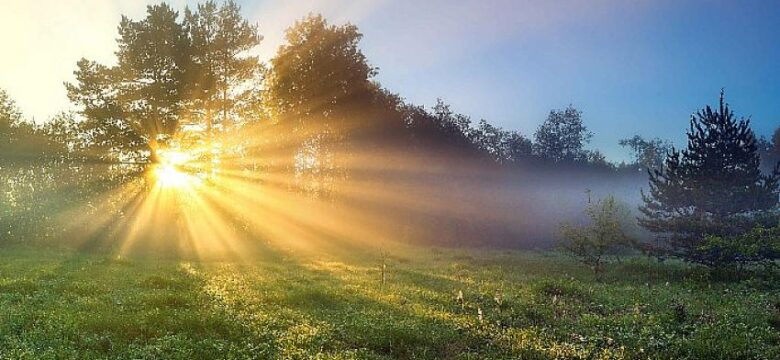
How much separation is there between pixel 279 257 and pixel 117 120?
2318 cm

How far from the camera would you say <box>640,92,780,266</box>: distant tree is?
3281 cm

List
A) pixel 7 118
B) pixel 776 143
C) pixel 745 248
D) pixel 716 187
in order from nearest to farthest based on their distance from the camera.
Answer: pixel 745 248, pixel 716 187, pixel 7 118, pixel 776 143

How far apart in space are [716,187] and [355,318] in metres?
29.1

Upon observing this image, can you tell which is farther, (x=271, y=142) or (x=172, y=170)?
(x=271, y=142)

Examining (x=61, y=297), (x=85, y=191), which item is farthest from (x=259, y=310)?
(x=85, y=191)

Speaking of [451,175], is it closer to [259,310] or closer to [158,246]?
[158,246]

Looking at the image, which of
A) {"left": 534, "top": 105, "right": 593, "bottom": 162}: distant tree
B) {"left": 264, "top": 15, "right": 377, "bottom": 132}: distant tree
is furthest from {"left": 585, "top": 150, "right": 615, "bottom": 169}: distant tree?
{"left": 264, "top": 15, "right": 377, "bottom": 132}: distant tree

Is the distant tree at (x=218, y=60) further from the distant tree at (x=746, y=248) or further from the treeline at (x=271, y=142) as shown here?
the distant tree at (x=746, y=248)

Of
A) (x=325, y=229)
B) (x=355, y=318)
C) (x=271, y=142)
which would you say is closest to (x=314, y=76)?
(x=271, y=142)

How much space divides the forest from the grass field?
9 cm

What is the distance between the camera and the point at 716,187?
33.3m

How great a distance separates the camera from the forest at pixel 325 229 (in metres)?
12.8

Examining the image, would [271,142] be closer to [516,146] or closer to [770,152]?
[516,146]

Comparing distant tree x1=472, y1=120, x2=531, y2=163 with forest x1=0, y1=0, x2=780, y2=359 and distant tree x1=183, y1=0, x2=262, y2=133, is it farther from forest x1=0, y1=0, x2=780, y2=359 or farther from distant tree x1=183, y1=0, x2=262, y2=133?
distant tree x1=183, y1=0, x2=262, y2=133
